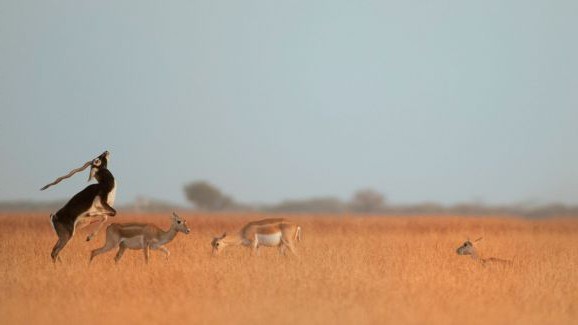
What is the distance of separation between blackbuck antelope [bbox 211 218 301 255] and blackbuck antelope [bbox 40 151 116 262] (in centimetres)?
273

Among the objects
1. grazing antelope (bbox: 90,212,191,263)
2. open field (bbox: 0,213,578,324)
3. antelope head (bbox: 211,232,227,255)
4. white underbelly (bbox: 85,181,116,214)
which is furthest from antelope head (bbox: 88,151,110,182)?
antelope head (bbox: 211,232,227,255)

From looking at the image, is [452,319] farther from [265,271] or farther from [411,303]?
[265,271]

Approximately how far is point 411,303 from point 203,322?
2.89m

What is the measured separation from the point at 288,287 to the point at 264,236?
453 centimetres

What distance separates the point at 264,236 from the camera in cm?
1645

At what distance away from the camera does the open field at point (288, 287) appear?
9938 mm

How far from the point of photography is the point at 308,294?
11.5m

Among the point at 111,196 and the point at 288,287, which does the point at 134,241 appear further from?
the point at 288,287

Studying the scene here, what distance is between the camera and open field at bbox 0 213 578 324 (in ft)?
32.6

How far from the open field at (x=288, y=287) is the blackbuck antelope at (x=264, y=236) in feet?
1.08

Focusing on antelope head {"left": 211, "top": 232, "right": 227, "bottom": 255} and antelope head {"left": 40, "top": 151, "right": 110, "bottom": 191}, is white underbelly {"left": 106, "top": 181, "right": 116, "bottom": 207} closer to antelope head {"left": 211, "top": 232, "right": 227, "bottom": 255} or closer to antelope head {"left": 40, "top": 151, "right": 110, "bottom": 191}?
antelope head {"left": 40, "top": 151, "right": 110, "bottom": 191}

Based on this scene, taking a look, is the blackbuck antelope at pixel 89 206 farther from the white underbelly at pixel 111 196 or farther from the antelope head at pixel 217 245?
the antelope head at pixel 217 245

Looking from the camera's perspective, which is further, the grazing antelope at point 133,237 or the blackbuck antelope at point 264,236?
the blackbuck antelope at point 264,236

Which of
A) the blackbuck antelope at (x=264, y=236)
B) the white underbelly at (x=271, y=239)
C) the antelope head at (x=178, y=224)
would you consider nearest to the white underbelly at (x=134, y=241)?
the antelope head at (x=178, y=224)
